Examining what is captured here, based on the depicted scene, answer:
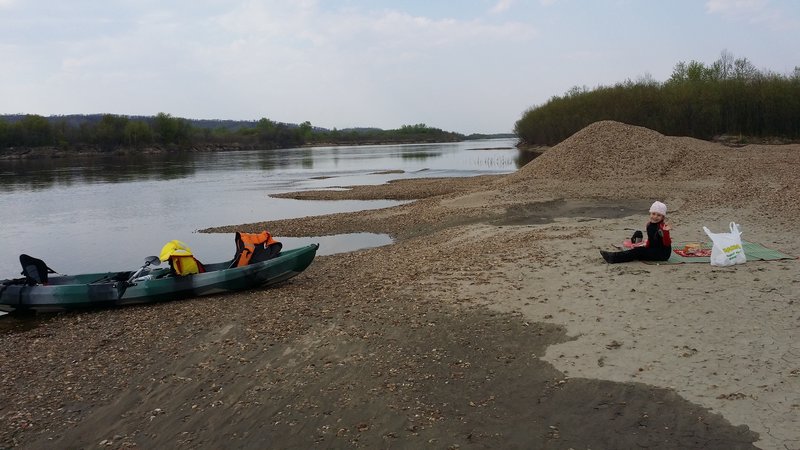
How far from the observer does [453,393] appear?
20.2 feet

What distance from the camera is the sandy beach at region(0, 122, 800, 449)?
5.43m

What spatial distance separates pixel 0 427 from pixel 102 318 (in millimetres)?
4489

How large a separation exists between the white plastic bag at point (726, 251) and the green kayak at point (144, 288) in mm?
7543

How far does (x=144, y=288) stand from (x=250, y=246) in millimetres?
2171

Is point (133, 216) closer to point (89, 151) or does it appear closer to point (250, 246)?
point (250, 246)

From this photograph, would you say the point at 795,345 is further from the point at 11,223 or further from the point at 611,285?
the point at 11,223

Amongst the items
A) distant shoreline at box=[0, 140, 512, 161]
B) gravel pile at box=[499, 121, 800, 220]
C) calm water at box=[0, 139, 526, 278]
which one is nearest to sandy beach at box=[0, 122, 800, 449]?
calm water at box=[0, 139, 526, 278]

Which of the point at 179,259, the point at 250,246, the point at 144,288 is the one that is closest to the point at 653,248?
the point at 250,246

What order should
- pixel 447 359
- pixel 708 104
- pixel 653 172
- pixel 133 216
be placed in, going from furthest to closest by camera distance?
pixel 708 104
pixel 133 216
pixel 653 172
pixel 447 359

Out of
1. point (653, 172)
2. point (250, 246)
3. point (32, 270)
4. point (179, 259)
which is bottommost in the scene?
point (32, 270)

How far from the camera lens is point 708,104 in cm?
5084

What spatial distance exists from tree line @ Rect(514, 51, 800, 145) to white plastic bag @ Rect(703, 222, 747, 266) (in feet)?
149

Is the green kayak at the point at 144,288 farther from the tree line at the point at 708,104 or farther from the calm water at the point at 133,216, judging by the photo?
the tree line at the point at 708,104

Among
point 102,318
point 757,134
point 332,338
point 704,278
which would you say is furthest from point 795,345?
point 757,134
